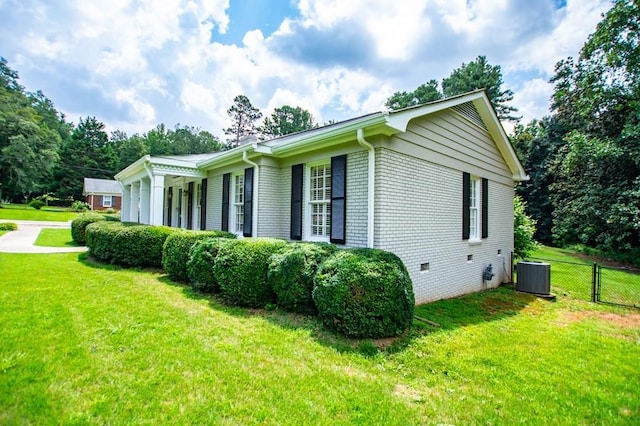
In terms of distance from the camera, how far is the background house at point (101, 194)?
123 feet

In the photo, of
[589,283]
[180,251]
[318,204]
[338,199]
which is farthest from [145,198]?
[589,283]

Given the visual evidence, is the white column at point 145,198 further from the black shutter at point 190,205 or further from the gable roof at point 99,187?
the gable roof at point 99,187

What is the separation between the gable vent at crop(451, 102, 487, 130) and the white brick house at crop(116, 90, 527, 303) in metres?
0.03

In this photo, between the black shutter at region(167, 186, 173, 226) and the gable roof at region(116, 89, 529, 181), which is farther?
the black shutter at region(167, 186, 173, 226)

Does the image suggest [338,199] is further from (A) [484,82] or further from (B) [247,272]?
(A) [484,82]

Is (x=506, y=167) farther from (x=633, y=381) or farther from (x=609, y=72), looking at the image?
(x=609, y=72)

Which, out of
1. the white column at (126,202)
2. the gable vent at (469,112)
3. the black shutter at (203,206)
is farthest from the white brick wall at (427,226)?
the white column at (126,202)

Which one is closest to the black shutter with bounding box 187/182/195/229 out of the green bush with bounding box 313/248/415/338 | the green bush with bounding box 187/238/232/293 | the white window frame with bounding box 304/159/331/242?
the green bush with bounding box 187/238/232/293

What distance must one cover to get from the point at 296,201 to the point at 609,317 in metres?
6.98

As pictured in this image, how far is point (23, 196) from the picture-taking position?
4078cm

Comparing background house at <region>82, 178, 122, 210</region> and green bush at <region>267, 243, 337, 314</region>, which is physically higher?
background house at <region>82, 178, 122, 210</region>

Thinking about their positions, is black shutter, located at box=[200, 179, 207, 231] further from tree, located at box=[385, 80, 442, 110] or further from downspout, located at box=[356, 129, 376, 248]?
tree, located at box=[385, 80, 442, 110]

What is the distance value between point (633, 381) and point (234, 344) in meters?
4.58

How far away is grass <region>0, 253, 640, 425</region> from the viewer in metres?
2.62
